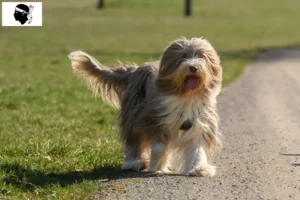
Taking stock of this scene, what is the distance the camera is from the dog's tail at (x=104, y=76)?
981 centimetres

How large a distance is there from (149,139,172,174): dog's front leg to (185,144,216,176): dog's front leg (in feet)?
0.77

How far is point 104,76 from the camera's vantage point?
9.98 m

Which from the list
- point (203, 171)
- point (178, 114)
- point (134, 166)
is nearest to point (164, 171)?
point (134, 166)

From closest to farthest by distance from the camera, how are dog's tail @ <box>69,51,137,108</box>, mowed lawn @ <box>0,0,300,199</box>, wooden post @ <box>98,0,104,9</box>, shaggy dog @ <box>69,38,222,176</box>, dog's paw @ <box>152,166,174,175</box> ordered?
shaggy dog @ <box>69,38,222,176</box>, dog's paw @ <box>152,166,174,175</box>, mowed lawn @ <box>0,0,300,199</box>, dog's tail @ <box>69,51,137,108</box>, wooden post @ <box>98,0,104,9</box>

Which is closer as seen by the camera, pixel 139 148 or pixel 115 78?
pixel 139 148

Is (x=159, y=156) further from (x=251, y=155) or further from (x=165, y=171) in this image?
(x=251, y=155)

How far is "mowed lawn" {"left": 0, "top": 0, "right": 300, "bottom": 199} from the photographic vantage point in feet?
29.1

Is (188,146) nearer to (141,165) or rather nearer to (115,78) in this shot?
(141,165)

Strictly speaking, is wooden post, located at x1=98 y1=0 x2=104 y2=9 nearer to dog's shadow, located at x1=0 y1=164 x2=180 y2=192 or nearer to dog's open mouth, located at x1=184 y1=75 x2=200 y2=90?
dog's shadow, located at x1=0 y1=164 x2=180 y2=192

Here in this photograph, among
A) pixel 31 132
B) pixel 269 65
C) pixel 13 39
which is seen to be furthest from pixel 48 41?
pixel 31 132

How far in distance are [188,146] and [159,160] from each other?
327mm

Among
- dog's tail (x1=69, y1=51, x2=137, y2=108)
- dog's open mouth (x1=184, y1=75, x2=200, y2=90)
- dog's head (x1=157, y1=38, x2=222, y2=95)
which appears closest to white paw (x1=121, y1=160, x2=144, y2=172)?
dog's head (x1=157, y1=38, x2=222, y2=95)

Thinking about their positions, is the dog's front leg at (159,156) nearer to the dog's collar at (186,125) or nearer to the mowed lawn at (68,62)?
the dog's collar at (186,125)

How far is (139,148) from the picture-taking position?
904cm
